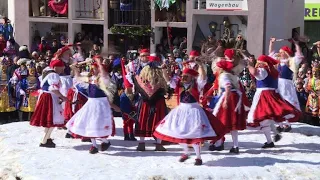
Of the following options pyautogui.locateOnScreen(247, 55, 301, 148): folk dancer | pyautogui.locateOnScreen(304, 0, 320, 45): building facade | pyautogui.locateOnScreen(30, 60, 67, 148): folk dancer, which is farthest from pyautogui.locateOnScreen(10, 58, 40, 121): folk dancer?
pyautogui.locateOnScreen(304, 0, 320, 45): building facade

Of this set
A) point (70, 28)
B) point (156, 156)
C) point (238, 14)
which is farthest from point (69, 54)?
point (70, 28)

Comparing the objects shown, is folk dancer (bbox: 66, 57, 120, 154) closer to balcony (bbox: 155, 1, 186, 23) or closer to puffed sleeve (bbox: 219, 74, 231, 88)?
puffed sleeve (bbox: 219, 74, 231, 88)

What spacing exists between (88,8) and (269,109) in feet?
39.2

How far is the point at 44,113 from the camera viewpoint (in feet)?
35.7

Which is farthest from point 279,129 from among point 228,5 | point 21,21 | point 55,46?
point 21,21

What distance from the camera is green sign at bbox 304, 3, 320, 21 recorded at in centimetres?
2839

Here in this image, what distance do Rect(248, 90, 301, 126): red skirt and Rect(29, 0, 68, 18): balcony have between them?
11731 millimetres

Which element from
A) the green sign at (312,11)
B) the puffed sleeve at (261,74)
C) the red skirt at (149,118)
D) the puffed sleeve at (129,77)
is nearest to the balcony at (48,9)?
the puffed sleeve at (129,77)

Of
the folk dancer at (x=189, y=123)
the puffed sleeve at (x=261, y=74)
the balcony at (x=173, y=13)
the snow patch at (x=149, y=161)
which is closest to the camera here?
the snow patch at (x=149, y=161)

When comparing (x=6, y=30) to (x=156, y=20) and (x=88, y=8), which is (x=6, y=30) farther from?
(x=156, y=20)

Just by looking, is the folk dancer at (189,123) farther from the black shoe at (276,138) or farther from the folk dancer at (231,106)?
the black shoe at (276,138)

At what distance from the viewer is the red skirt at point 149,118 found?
10.7 metres

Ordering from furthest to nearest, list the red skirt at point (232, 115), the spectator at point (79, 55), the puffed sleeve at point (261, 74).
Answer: the spectator at point (79, 55) < the puffed sleeve at point (261, 74) < the red skirt at point (232, 115)

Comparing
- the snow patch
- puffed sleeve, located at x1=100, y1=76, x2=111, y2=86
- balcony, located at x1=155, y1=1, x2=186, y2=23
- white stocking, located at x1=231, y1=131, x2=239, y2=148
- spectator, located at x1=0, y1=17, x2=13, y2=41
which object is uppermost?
balcony, located at x1=155, y1=1, x2=186, y2=23
